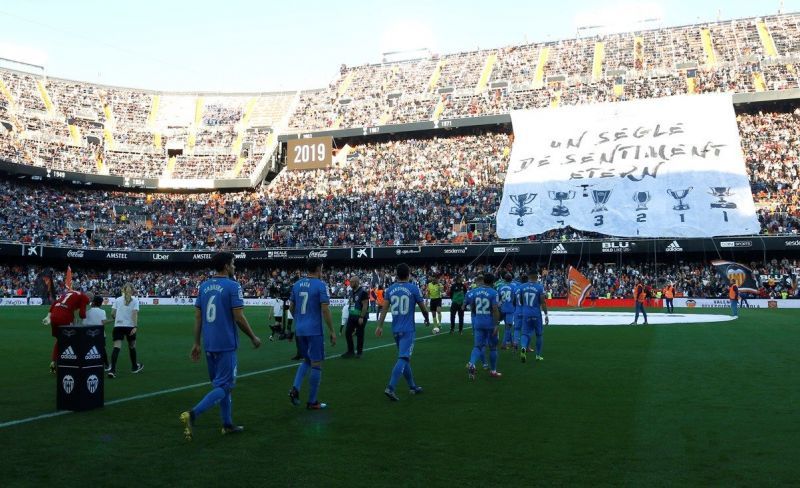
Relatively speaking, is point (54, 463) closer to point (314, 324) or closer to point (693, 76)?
point (314, 324)

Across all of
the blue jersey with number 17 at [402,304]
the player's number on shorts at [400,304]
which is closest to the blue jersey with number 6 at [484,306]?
the blue jersey with number 17 at [402,304]

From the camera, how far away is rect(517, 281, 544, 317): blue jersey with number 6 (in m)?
15.2

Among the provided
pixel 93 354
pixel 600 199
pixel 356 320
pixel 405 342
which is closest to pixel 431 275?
pixel 600 199

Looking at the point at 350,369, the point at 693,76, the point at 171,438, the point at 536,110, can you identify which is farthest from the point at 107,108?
the point at 171,438

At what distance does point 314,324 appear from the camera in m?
9.62

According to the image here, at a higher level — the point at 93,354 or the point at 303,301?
the point at 303,301

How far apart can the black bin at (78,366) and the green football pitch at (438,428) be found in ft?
0.85

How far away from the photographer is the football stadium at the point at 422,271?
303 inches

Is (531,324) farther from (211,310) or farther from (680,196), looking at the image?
(680,196)

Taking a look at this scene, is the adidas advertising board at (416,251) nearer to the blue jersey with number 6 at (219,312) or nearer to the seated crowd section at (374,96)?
the seated crowd section at (374,96)

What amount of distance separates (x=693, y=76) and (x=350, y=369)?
52960 mm

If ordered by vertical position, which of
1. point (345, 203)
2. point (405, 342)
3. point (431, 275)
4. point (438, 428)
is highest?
point (345, 203)

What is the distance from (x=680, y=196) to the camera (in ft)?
151

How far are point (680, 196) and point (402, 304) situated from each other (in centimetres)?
4029
